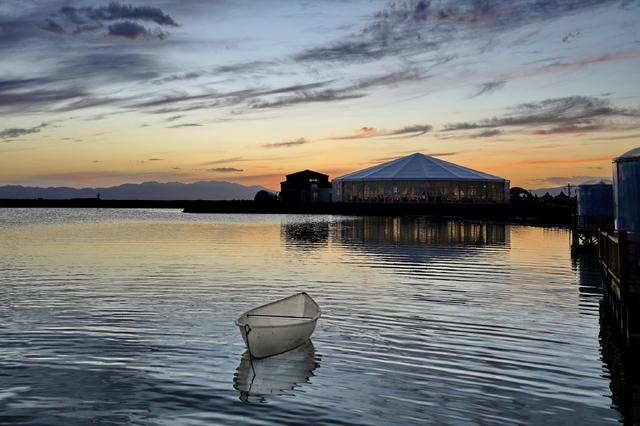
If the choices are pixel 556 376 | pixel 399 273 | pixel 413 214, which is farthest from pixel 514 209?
pixel 556 376

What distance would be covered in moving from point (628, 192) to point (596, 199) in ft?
106

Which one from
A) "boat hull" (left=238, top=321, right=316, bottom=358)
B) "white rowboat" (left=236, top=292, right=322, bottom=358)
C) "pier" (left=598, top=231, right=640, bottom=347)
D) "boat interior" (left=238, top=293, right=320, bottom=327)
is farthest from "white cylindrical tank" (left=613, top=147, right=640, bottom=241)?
"boat hull" (left=238, top=321, right=316, bottom=358)

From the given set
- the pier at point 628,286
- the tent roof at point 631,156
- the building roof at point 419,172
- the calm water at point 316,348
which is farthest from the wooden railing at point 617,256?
the building roof at point 419,172

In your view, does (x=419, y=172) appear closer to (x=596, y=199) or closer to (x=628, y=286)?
(x=596, y=199)

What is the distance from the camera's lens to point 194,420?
1438 cm

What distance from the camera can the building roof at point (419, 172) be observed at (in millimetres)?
144375

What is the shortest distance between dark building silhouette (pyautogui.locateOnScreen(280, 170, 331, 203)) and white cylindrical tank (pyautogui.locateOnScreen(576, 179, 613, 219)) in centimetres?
12359

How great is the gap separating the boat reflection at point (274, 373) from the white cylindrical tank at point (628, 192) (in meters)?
13.0

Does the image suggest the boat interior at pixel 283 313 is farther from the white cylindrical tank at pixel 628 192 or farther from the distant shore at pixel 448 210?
the distant shore at pixel 448 210

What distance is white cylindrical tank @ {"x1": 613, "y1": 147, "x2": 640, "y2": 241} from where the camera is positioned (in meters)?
25.2

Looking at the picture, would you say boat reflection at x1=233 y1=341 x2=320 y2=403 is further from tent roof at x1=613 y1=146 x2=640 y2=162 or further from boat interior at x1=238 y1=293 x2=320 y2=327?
tent roof at x1=613 y1=146 x2=640 y2=162

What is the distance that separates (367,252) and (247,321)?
36.8m

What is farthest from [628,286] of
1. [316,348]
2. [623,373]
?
[316,348]

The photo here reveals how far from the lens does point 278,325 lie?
1950 cm
